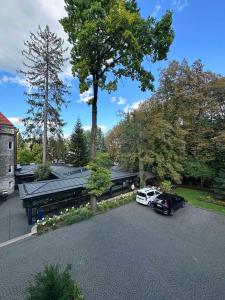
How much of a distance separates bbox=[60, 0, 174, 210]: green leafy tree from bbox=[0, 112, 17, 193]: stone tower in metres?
13.2

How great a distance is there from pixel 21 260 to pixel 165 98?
933 inches

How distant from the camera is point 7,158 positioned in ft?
69.1

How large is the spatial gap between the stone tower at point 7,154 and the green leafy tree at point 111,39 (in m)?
13.2

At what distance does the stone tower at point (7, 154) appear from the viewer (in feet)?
→ 66.5

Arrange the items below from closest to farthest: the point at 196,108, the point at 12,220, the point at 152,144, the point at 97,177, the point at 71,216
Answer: the point at 71,216
the point at 12,220
the point at 97,177
the point at 152,144
the point at 196,108

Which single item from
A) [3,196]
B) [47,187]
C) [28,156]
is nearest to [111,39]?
[47,187]

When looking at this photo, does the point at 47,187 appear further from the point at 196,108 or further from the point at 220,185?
the point at 196,108

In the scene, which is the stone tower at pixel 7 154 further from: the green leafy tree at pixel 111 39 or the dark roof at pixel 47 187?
the green leafy tree at pixel 111 39

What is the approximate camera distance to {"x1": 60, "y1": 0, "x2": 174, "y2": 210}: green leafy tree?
1026 centimetres

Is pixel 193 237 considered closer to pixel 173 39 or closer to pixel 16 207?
pixel 173 39

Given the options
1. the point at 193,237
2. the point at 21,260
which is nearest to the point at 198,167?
the point at 193,237

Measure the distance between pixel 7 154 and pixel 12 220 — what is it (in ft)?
32.3

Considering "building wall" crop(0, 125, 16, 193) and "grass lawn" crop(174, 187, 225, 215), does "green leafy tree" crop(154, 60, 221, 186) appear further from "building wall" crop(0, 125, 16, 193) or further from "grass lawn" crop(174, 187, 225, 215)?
"building wall" crop(0, 125, 16, 193)

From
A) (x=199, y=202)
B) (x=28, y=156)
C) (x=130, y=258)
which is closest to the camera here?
(x=130, y=258)
